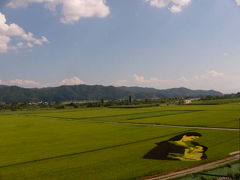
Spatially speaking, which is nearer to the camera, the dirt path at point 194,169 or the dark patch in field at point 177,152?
the dirt path at point 194,169

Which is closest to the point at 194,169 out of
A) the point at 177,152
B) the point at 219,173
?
the point at 219,173

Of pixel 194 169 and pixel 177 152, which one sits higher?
pixel 177 152

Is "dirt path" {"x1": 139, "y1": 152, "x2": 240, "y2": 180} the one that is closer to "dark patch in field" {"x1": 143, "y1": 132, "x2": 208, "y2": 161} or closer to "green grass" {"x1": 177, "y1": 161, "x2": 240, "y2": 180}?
"green grass" {"x1": 177, "y1": 161, "x2": 240, "y2": 180}

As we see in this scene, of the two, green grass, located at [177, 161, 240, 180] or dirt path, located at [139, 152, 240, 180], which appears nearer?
green grass, located at [177, 161, 240, 180]

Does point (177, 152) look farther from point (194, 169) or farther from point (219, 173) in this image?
point (219, 173)

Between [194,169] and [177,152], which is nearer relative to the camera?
[194,169]

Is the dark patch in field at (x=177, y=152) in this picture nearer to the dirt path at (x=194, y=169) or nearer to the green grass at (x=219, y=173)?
the dirt path at (x=194, y=169)

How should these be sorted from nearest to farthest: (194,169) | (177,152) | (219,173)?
(219,173) → (194,169) → (177,152)

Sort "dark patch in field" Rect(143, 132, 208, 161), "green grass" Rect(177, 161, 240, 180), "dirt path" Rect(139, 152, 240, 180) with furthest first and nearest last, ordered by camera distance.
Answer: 1. "dark patch in field" Rect(143, 132, 208, 161)
2. "dirt path" Rect(139, 152, 240, 180)
3. "green grass" Rect(177, 161, 240, 180)

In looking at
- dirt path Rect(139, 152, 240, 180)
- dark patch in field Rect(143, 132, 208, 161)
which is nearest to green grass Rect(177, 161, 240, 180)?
dirt path Rect(139, 152, 240, 180)

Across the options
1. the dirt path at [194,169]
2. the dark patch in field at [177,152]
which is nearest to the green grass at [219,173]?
the dirt path at [194,169]

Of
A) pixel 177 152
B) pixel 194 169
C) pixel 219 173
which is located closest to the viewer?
pixel 219 173

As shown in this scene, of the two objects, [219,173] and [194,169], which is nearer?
[219,173]

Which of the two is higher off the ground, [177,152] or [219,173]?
[177,152]
